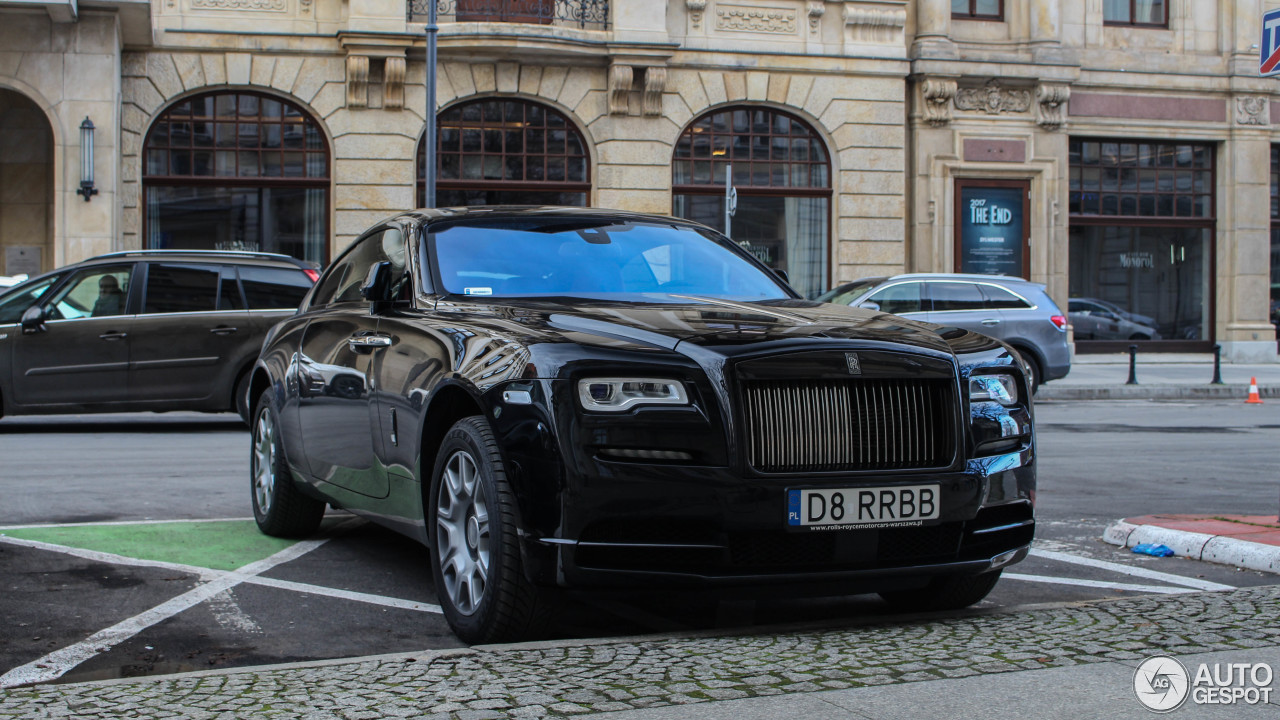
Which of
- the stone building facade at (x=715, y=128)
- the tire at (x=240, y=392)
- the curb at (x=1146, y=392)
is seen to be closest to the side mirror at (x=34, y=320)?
the tire at (x=240, y=392)

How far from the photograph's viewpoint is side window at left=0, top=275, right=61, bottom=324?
13.0m

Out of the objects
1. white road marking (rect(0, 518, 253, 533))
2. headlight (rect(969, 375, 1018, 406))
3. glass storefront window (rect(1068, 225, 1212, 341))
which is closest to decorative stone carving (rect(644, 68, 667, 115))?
glass storefront window (rect(1068, 225, 1212, 341))

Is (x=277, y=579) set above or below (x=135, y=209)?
below

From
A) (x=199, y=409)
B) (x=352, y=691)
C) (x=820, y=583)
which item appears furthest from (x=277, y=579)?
(x=199, y=409)

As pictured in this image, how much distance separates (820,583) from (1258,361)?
85.6ft

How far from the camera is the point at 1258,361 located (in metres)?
27.8

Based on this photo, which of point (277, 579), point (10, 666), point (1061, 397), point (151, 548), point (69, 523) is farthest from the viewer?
point (1061, 397)

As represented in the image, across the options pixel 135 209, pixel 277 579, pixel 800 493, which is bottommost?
pixel 277 579

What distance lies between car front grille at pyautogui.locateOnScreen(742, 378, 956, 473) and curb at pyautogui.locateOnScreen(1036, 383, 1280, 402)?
624 inches

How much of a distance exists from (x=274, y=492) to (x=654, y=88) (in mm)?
18047

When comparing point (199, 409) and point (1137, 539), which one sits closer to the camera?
point (1137, 539)

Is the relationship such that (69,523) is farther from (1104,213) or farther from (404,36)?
(1104,213)

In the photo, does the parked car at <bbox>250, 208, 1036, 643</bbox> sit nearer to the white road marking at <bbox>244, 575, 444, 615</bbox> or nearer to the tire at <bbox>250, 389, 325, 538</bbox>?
the white road marking at <bbox>244, 575, 444, 615</bbox>

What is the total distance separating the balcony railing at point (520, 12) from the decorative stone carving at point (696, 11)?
4.67 ft
